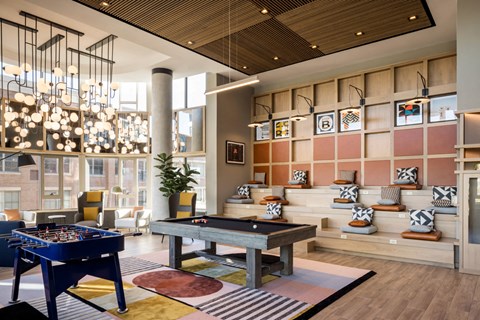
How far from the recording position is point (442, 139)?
6898 millimetres

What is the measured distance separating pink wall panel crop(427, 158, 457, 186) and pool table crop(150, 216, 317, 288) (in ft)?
12.1

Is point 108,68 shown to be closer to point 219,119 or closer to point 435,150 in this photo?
point 219,119

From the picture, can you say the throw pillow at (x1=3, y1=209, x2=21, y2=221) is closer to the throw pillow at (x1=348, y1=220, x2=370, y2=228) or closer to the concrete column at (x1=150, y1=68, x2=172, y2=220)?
the concrete column at (x1=150, y1=68, x2=172, y2=220)

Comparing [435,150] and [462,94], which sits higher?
[462,94]

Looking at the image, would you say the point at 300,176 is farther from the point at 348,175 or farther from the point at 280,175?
the point at 348,175

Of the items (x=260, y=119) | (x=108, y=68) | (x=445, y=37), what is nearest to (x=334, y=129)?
(x=260, y=119)

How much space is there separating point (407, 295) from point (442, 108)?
14.8 ft

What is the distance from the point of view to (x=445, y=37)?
664 centimetres

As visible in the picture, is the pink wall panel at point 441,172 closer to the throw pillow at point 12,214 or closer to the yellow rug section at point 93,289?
the yellow rug section at point 93,289

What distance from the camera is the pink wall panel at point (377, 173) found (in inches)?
298

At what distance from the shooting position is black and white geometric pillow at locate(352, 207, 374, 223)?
6.57m

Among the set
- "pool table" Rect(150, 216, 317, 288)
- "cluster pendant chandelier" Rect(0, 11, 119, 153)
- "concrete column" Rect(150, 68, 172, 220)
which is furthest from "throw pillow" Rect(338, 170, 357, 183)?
"cluster pendant chandelier" Rect(0, 11, 119, 153)

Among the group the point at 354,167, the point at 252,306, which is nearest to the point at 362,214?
the point at 354,167

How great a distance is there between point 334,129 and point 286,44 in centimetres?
272
